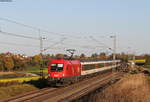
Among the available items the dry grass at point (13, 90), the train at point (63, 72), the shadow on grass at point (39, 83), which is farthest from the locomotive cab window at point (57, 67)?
the dry grass at point (13, 90)

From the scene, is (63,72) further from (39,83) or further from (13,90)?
(13,90)

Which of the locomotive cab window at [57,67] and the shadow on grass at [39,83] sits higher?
the locomotive cab window at [57,67]

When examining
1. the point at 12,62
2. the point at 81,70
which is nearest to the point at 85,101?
the point at 81,70

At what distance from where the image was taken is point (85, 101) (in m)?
19.1

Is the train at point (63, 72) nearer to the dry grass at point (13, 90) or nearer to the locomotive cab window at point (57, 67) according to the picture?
the locomotive cab window at point (57, 67)

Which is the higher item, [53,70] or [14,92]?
[53,70]

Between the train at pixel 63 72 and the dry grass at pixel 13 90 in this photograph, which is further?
the train at pixel 63 72

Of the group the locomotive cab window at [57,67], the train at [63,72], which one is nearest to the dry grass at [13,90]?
the train at [63,72]

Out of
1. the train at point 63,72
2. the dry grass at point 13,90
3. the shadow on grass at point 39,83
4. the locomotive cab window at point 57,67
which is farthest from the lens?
the shadow on grass at point 39,83

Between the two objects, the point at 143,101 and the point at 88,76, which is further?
the point at 88,76

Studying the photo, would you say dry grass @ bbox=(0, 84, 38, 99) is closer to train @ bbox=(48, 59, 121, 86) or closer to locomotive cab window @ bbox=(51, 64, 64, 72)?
train @ bbox=(48, 59, 121, 86)

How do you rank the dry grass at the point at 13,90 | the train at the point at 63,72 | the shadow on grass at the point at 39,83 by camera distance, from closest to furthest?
the dry grass at the point at 13,90 < the train at the point at 63,72 < the shadow on grass at the point at 39,83

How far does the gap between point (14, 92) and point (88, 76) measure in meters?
23.1

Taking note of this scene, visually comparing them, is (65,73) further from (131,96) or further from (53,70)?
(131,96)
